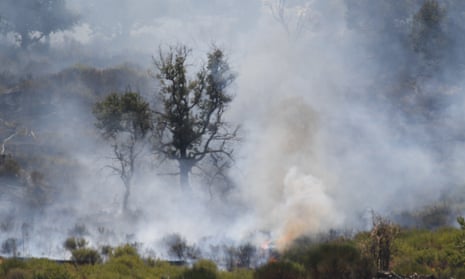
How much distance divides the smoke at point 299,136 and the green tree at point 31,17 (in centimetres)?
279

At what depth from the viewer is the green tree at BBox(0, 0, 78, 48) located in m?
53.4

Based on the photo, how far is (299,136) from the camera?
3331 cm

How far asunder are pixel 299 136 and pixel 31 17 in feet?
105

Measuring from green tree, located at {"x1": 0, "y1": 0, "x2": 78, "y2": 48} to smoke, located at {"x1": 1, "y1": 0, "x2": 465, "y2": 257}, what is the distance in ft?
9.15

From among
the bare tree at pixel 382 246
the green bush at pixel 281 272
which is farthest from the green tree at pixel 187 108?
the green bush at pixel 281 272

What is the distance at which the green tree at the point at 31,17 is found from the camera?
2103 inches

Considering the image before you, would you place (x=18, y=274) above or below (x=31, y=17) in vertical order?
below

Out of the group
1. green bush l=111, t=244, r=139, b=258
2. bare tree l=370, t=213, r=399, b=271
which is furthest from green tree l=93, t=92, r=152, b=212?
bare tree l=370, t=213, r=399, b=271

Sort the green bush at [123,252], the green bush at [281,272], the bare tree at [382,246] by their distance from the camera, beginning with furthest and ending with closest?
the green bush at [123,252]
the bare tree at [382,246]
the green bush at [281,272]

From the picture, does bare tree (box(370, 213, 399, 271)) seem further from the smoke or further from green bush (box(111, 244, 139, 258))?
green bush (box(111, 244, 139, 258))

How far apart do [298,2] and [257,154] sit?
39866mm

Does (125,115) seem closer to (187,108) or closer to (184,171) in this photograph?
(187,108)

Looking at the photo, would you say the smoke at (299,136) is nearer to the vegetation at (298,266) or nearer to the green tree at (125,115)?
the green tree at (125,115)

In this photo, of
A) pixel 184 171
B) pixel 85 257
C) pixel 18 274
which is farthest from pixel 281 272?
pixel 184 171
